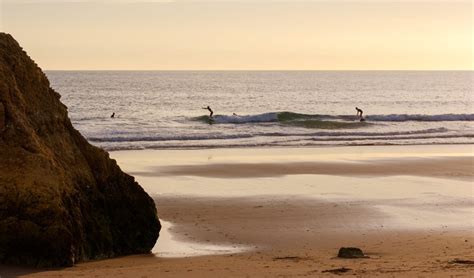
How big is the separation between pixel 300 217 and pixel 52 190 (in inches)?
259

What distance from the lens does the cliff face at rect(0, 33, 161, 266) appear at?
1034 centimetres

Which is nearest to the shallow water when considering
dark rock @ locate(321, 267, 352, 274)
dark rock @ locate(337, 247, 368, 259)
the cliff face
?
the cliff face

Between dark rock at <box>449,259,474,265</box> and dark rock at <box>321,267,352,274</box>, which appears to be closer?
dark rock at <box>321,267,352,274</box>

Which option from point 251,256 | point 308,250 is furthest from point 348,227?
point 251,256

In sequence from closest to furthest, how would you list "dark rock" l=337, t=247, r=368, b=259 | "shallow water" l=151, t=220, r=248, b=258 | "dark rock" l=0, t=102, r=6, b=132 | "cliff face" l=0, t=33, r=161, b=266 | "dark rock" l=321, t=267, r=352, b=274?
1. "dark rock" l=321, t=267, r=352, b=274
2. "cliff face" l=0, t=33, r=161, b=266
3. "dark rock" l=0, t=102, r=6, b=132
4. "dark rock" l=337, t=247, r=368, b=259
5. "shallow water" l=151, t=220, r=248, b=258

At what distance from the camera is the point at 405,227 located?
1481cm

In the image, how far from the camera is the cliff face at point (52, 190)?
10336 mm

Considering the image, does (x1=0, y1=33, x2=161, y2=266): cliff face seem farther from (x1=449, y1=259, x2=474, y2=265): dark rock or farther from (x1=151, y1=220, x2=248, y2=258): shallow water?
(x1=449, y1=259, x2=474, y2=265): dark rock

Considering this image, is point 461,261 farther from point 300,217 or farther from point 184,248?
point 300,217

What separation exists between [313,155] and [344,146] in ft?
16.2

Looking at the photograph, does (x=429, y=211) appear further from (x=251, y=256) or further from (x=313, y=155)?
(x=313, y=155)

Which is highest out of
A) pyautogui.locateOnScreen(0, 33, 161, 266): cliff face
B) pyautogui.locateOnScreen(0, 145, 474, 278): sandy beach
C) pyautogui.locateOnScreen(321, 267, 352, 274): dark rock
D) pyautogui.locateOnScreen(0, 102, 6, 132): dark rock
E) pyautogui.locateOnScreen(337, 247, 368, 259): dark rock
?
pyautogui.locateOnScreen(0, 102, 6, 132): dark rock

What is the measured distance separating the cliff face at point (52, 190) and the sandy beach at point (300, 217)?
0.35m

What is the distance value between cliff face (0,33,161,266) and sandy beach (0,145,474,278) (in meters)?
0.35
